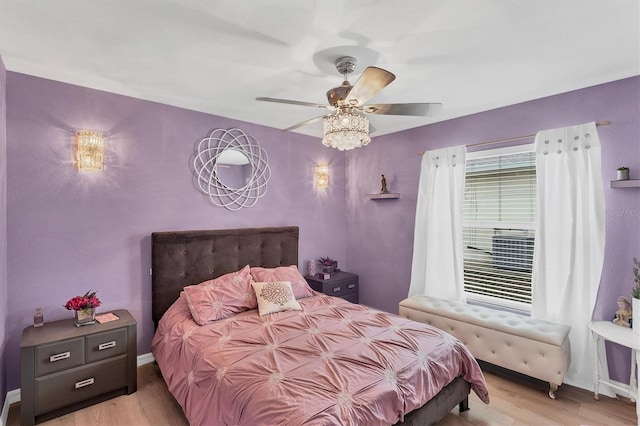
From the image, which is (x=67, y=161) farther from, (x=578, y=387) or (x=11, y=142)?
(x=578, y=387)

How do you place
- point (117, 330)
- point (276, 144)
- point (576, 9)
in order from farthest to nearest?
point (276, 144)
point (117, 330)
point (576, 9)

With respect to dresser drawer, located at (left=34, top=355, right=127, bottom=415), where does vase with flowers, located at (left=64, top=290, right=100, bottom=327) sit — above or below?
above

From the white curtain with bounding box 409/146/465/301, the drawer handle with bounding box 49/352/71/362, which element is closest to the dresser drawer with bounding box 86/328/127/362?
the drawer handle with bounding box 49/352/71/362

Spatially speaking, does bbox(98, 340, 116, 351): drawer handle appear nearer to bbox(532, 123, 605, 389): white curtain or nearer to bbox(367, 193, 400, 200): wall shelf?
bbox(367, 193, 400, 200): wall shelf

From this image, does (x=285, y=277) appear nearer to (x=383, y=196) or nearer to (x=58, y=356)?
(x=383, y=196)

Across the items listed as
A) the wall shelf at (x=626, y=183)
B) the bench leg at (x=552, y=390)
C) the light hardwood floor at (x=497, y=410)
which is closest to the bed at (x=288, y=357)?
the light hardwood floor at (x=497, y=410)

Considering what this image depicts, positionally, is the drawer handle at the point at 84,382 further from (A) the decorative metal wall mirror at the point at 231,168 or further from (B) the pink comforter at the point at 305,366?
(A) the decorative metal wall mirror at the point at 231,168

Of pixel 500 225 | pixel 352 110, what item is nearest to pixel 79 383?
pixel 352 110

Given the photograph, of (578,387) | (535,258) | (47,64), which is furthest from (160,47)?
(578,387)

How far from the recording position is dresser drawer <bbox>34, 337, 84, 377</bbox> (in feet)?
7.02

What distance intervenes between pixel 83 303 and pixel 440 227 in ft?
11.2

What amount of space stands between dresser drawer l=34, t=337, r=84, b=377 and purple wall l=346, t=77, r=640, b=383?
3.23 metres

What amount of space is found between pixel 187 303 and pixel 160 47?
79.6 inches

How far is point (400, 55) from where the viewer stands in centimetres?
216
